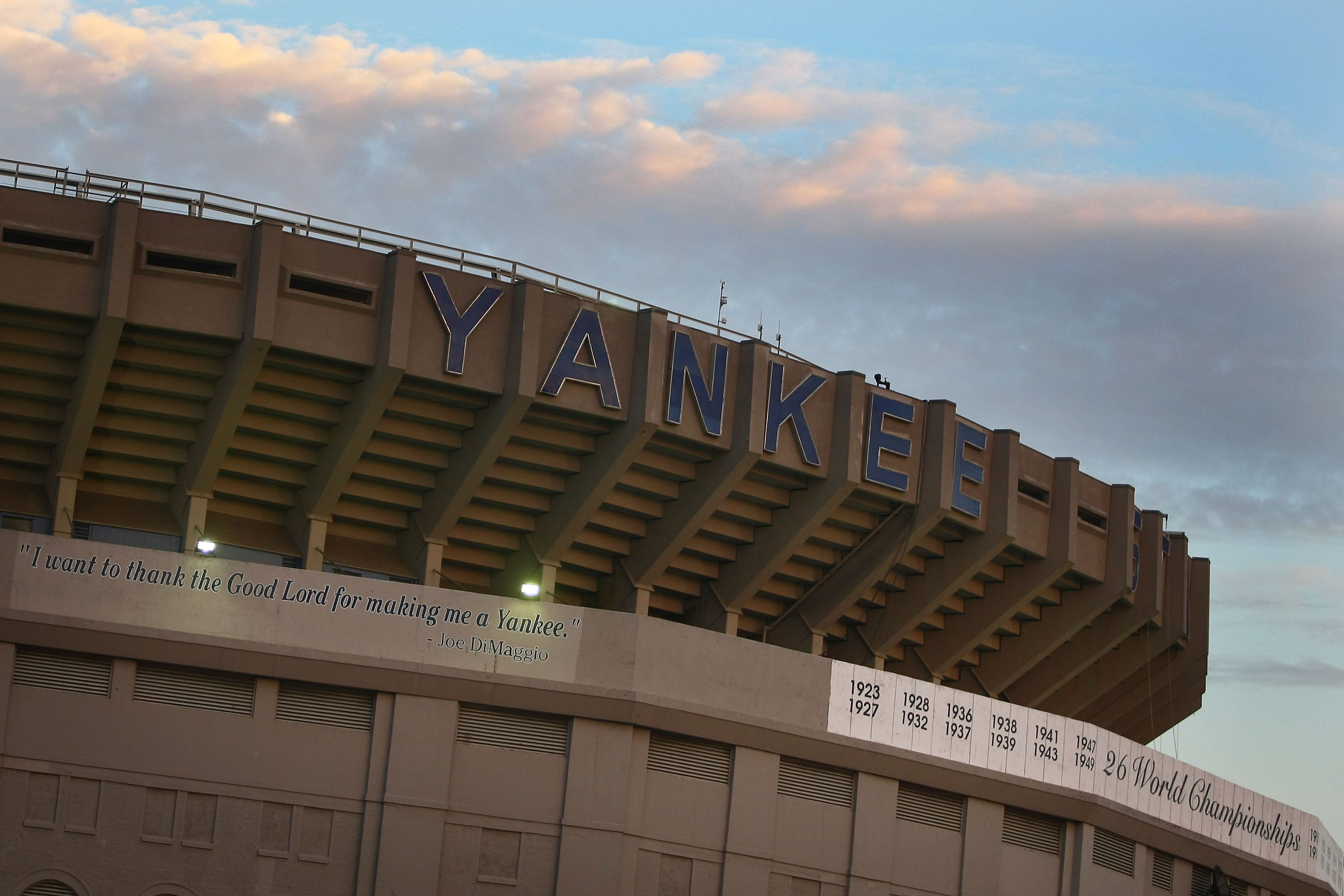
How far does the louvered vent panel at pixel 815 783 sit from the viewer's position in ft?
128

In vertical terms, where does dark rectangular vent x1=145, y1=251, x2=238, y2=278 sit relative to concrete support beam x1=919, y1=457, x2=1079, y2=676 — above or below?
above

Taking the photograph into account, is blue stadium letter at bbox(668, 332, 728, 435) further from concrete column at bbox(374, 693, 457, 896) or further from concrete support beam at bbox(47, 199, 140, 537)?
concrete support beam at bbox(47, 199, 140, 537)

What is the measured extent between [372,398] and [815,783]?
44.2ft

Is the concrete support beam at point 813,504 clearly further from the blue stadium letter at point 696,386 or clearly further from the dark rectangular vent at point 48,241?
the dark rectangular vent at point 48,241

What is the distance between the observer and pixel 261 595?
118 ft

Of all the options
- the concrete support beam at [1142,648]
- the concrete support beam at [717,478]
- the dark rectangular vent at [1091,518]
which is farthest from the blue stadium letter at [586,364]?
the concrete support beam at [1142,648]

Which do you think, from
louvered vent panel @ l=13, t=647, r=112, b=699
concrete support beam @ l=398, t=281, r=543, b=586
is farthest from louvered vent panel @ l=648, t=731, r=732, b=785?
louvered vent panel @ l=13, t=647, r=112, b=699

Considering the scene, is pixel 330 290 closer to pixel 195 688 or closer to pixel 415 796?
pixel 195 688

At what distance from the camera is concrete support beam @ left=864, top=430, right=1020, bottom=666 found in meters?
47.3

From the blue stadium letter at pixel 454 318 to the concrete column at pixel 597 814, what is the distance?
28.2 feet

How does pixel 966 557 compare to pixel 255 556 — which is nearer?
pixel 255 556

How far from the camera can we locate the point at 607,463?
4138cm

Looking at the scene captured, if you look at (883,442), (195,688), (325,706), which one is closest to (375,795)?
(325,706)

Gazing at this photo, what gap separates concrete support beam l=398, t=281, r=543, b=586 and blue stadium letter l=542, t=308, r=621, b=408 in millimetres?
517
